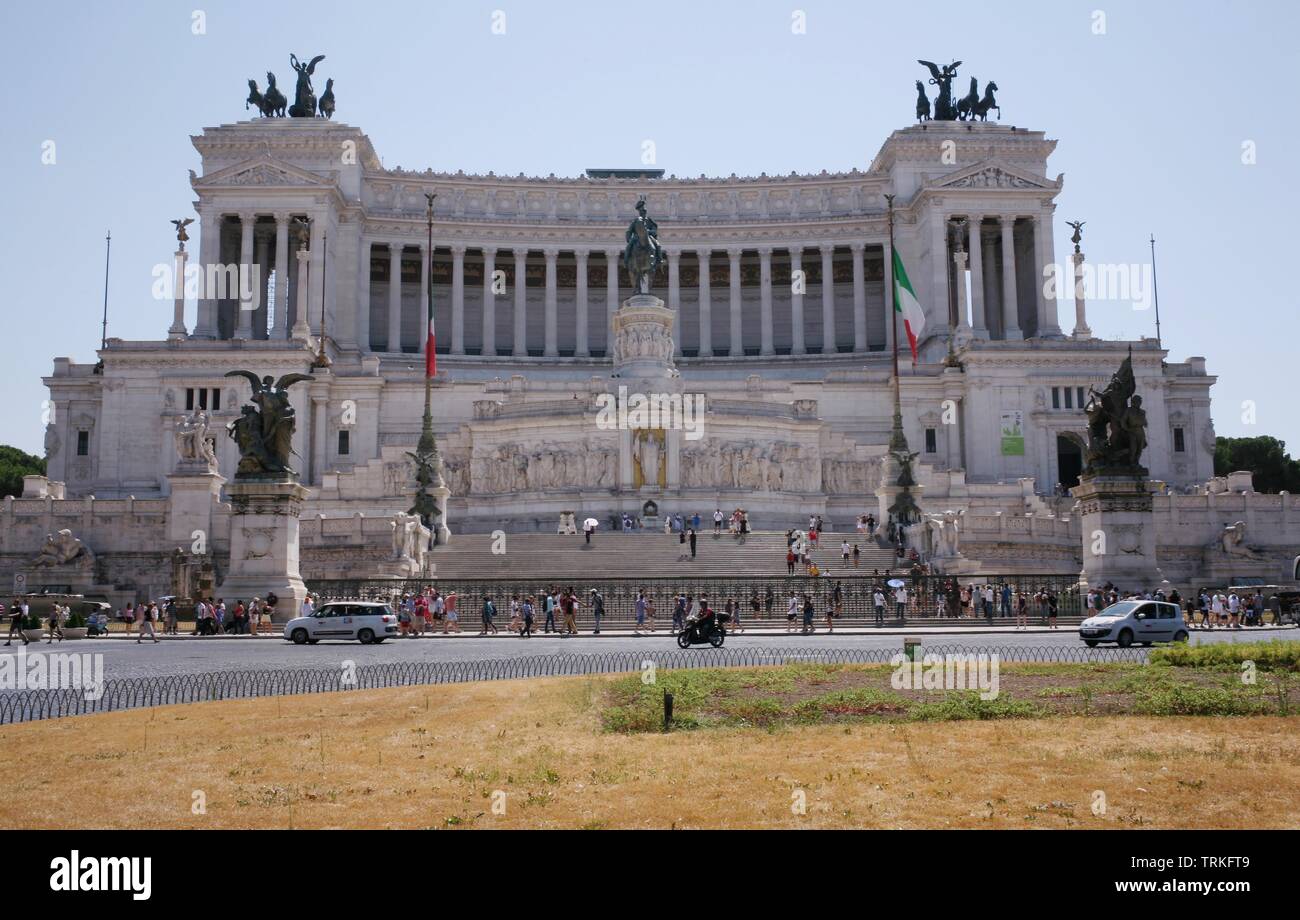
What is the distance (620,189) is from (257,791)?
93424 millimetres

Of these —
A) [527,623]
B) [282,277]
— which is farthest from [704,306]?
[527,623]

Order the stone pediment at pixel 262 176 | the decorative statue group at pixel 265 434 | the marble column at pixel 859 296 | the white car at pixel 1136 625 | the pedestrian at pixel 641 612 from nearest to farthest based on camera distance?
the white car at pixel 1136 625 → the decorative statue group at pixel 265 434 → the pedestrian at pixel 641 612 → the stone pediment at pixel 262 176 → the marble column at pixel 859 296

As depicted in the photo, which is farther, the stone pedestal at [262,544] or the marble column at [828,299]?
the marble column at [828,299]

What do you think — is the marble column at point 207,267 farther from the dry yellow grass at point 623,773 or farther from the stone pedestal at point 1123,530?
the dry yellow grass at point 623,773

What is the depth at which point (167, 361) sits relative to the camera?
252 feet

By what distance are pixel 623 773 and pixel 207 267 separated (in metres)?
83.8

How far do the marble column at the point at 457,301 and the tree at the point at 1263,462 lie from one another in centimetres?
6397

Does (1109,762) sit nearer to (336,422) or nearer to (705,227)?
(336,422)

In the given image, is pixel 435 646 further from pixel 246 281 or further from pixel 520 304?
pixel 520 304

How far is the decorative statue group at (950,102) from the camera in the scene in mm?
100625

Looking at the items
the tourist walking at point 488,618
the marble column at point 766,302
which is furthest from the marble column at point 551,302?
the tourist walking at point 488,618

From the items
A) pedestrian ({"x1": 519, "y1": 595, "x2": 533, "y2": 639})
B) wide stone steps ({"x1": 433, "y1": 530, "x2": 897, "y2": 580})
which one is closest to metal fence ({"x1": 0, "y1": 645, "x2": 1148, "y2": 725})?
pedestrian ({"x1": 519, "y1": 595, "x2": 533, "y2": 639})

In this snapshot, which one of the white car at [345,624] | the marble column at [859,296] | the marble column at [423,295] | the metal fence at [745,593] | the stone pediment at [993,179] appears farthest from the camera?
A: the marble column at [423,295]
